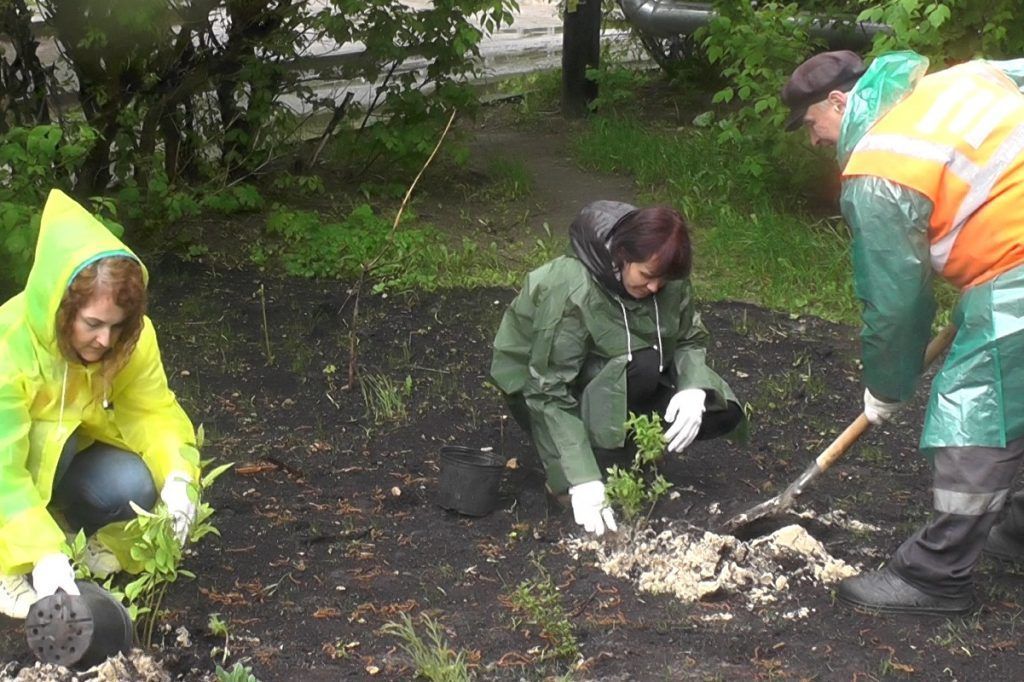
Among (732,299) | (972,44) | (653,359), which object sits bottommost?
(732,299)

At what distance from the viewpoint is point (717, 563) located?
378 cm

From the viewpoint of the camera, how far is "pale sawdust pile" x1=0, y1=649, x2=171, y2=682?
3213 mm

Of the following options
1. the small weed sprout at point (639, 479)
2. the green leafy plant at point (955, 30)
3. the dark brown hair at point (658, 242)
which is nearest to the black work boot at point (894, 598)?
the small weed sprout at point (639, 479)

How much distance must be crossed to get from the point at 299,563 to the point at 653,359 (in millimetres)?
1255

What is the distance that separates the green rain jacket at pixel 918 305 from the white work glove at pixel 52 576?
205cm

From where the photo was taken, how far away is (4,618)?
11.8ft

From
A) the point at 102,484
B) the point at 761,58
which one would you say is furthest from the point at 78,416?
the point at 761,58

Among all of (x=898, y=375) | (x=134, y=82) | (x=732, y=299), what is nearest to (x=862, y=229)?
(x=898, y=375)

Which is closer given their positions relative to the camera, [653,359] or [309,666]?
[309,666]

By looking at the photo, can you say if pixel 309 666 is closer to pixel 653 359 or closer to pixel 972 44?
→ pixel 653 359

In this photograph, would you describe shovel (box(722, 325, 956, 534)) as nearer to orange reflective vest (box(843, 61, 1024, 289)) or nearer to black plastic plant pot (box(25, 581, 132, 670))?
orange reflective vest (box(843, 61, 1024, 289))

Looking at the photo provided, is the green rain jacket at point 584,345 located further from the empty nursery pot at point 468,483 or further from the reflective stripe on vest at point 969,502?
the reflective stripe on vest at point 969,502

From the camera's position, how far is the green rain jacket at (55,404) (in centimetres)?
311

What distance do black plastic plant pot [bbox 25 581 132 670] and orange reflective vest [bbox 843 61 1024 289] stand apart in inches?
82.1
